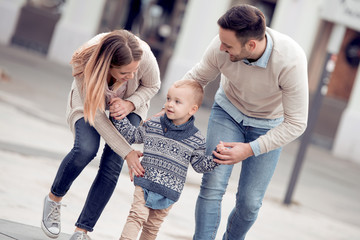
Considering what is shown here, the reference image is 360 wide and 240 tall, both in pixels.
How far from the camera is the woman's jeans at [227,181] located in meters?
4.09

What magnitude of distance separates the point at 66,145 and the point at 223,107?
3775 millimetres

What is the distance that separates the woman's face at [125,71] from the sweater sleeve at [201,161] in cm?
55

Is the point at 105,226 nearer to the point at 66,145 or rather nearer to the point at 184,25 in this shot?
the point at 66,145

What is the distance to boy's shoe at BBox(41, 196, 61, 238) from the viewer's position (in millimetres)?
4035

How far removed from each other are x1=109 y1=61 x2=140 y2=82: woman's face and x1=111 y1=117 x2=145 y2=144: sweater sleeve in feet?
0.78

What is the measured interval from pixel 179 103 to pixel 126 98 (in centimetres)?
37

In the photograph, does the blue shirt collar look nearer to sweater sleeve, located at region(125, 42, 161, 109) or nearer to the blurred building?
sweater sleeve, located at region(125, 42, 161, 109)

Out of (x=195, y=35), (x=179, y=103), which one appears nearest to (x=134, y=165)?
(x=179, y=103)

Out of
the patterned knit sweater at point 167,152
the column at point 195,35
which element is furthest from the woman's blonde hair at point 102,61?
the column at point 195,35

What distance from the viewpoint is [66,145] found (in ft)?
25.1

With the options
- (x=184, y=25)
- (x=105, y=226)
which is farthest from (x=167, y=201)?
(x=184, y=25)

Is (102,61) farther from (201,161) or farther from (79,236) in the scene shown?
(79,236)

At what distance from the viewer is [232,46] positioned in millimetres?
3697

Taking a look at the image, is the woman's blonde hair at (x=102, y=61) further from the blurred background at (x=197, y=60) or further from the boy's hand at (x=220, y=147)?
the blurred background at (x=197, y=60)
